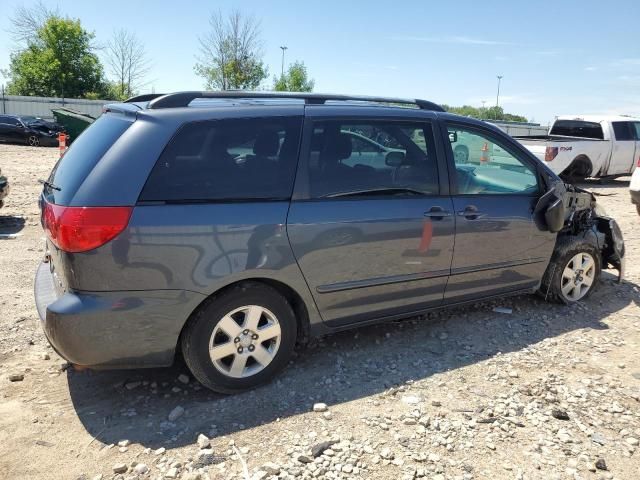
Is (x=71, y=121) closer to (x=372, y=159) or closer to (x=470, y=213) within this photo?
(x=372, y=159)

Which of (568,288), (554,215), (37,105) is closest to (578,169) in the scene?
(568,288)

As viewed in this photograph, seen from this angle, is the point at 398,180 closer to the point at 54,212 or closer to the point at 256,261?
the point at 256,261

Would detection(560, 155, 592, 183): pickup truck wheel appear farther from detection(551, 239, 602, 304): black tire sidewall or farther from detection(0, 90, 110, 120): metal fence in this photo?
detection(0, 90, 110, 120): metal fence

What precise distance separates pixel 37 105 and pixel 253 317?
39.0 metres

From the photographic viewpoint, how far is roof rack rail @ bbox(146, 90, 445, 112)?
10.2 ft

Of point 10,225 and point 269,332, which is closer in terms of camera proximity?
point 269,332

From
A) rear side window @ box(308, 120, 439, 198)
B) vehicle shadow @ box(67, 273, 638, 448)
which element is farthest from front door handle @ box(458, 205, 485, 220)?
vehicle shadow @ box(67, 273, 638, 448)

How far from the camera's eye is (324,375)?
3.50m

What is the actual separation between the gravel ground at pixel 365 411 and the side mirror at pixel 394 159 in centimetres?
138

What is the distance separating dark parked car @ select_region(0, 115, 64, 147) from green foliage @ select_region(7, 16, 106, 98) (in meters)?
23.2

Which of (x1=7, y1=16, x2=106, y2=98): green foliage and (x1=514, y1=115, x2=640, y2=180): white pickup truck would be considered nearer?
(x1=514, y1=115, x2=640, y2=180): white pickup truck

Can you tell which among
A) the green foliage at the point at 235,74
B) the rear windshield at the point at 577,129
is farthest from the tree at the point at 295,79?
the rear windshield at the point at 577,129

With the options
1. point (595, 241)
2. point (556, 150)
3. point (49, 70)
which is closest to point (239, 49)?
point (49, 70)

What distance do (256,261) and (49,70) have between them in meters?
51.1
